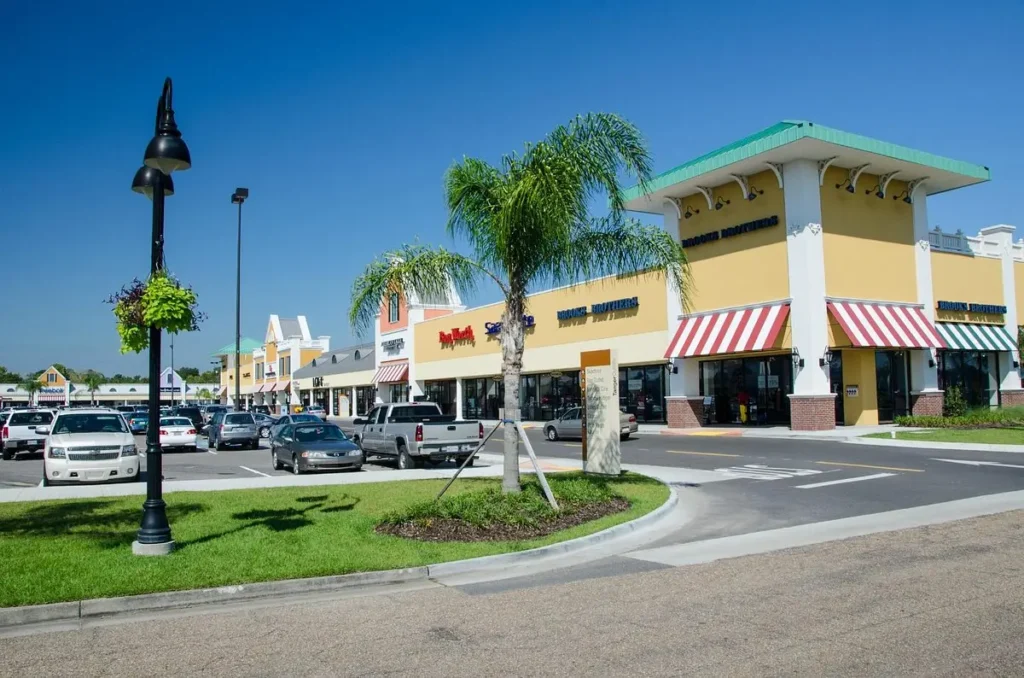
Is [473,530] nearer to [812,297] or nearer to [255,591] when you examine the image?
[255,591]

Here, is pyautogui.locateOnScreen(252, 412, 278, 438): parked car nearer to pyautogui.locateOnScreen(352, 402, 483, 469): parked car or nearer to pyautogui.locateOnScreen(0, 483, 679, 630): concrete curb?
pyautogui.locateOnScreen(352, 402, 483, 469): parked car

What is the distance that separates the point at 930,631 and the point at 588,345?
3609 cm

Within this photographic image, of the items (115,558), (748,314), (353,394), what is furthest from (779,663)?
(353,394)

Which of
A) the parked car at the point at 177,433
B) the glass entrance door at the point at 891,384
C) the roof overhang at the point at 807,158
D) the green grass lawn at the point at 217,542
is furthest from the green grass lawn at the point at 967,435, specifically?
the parked car at the point at 177,433

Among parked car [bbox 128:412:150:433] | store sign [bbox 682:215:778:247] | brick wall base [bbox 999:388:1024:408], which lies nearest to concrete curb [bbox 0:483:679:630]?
store sign [bbox 682:215:778:247]

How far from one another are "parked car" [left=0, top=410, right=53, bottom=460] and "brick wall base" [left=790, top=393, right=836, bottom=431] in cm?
2684

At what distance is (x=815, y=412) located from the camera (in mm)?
30516

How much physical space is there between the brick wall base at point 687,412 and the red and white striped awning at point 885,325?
7604 mm

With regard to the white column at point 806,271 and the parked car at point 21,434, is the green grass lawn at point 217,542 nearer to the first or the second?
the parked car at point 21,434

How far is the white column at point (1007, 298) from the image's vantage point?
38125 millimetres

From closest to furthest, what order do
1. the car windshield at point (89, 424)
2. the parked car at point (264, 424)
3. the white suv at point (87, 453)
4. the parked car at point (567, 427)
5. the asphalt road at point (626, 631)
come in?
the asphalt road at point (626, 631) → the white suv at point (87, 453) → the car windshield at point (89, 424) → the parked car at point (567, 427) → the parked car at point (264, 424)

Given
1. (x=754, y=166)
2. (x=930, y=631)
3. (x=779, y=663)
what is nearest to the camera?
(x=779, y=663)

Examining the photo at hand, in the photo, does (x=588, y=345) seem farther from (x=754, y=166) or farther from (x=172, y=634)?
(x=172, y=634)

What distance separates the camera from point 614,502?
1357 centimetres
